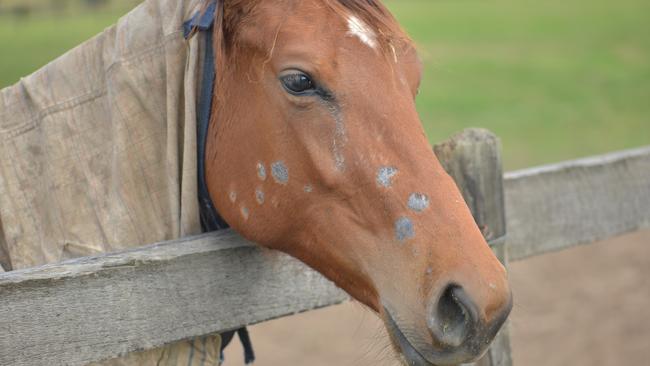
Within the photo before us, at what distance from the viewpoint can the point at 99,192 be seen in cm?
255

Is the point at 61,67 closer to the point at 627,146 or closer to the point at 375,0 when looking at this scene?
the point at 375,0

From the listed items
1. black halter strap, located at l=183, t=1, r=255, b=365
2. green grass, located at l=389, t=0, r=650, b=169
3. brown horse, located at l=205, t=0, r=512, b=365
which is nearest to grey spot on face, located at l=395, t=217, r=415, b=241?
brown horse, located at l=205, t=0, r=512, b=365

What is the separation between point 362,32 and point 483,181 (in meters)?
0.86

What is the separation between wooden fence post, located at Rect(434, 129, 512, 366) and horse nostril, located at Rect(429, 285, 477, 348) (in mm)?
845

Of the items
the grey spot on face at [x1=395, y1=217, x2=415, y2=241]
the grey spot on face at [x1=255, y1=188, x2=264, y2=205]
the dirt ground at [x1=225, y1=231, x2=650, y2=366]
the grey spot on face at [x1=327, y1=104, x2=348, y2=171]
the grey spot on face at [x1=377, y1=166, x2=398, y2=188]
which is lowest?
the dirt ground at [x1=225, y1=231, x2=650, y2=366]

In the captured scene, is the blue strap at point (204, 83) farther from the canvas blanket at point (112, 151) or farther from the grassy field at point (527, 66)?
the grassy field at point (527, 66)

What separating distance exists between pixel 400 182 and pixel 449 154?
752mm

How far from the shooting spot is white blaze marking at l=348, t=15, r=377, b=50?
7.34 ft

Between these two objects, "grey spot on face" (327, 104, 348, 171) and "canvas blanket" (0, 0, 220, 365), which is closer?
"grey spot on face" (327, 104, 348, 171)

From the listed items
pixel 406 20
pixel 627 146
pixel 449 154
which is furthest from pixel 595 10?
pixel 449 154

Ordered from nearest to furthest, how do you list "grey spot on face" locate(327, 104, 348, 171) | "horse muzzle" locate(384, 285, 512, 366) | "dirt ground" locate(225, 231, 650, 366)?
"horse muzzle" locate(384, 285, 512, 366) → "grey spot on face" locate(327, 104, 348, 171) → "dirt ground" locate(225, 231, 650, 366)

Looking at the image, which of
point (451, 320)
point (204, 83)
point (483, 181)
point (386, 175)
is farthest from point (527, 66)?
point (451, 320)

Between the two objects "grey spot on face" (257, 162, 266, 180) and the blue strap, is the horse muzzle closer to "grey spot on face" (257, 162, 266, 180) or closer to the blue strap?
"grey spot on face" (257, 162, 266, 180)

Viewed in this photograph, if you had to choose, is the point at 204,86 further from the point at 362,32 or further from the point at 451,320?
the point at 451,320
